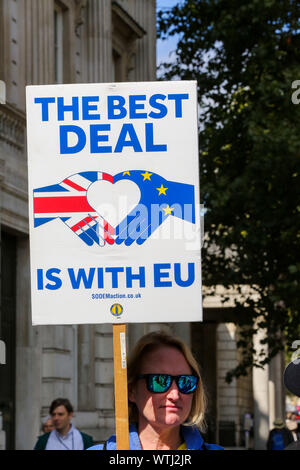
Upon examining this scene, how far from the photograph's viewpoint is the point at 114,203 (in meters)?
4.89

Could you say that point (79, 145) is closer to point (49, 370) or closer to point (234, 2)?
point (49, 370)

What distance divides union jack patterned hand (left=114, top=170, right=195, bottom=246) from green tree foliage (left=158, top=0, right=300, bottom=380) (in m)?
13.1

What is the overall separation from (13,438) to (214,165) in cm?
802

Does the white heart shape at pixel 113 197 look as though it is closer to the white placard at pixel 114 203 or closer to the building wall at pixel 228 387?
the white placard at pixel 114 203

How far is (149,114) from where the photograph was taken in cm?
494

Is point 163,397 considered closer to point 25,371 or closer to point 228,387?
point 25,371

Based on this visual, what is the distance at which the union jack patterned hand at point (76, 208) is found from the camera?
4812 mm

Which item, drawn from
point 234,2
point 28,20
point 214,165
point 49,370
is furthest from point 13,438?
point 234,2

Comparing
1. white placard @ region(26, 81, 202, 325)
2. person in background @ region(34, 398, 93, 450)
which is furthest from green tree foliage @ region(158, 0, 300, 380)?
white placard @ region(26, 81, 202, 325)

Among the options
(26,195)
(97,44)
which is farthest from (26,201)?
(97,44)

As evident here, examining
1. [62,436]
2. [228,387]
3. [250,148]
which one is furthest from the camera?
[228,387]

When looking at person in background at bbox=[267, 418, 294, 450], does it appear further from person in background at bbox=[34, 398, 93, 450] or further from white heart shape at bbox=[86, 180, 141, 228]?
white heart shape at bbox=[86, 180, 141, 228]

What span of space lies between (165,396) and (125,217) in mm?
840

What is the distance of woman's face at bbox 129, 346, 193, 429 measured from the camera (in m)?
4.33
